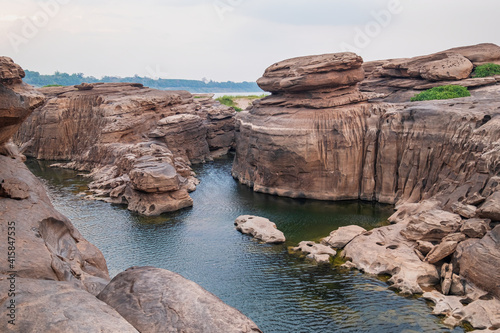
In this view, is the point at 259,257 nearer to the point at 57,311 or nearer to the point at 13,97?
the point at 13,97

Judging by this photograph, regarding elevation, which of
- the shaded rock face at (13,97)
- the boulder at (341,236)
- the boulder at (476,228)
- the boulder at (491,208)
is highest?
Result: the shaded rock face at (13,97)

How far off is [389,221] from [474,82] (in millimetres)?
17351

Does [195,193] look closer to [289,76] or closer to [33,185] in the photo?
[289,76]

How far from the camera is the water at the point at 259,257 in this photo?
15742 millimetres

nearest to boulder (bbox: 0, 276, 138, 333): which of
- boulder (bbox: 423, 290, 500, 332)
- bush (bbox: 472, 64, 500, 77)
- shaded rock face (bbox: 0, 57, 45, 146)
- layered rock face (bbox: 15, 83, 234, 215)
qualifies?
shaded rock face (bbox: 0, 57, 45, 146)

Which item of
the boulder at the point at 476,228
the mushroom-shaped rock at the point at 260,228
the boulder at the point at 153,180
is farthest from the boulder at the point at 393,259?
the boulder at the point at 153,180

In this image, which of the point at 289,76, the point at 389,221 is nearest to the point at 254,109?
the point at 289,76

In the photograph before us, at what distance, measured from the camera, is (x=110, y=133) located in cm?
3950

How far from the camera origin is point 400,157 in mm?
28188

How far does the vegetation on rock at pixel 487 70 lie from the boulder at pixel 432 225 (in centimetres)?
2167

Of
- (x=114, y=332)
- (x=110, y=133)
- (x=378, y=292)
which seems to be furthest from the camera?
(x=110, y=133)

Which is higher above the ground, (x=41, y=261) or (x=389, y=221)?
(x=41, y=261)

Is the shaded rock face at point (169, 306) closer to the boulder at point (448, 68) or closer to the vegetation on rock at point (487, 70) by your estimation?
the boulder at point (448, 68)

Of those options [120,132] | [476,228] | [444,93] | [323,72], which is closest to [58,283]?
[476,228]
